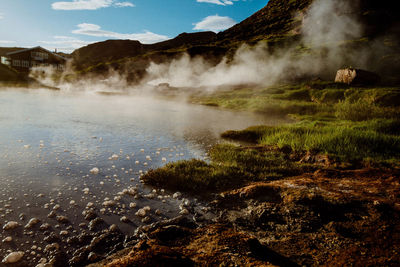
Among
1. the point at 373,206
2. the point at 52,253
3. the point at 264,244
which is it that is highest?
the point at 373,206

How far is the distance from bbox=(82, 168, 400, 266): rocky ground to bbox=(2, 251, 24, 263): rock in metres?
1.00

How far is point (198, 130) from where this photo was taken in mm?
15961

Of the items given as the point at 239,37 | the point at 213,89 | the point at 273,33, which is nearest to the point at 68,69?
the point at 213,89

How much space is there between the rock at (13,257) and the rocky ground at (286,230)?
1.00 meters

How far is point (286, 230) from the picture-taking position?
457cm

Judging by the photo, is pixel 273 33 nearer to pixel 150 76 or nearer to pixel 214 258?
pixel 150 76

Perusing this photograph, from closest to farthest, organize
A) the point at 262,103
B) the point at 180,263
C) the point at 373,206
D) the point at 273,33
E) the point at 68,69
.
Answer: the point at 180,263, the point at 373,206, the point at 262,103, the point at 68,69, the point at 273,33

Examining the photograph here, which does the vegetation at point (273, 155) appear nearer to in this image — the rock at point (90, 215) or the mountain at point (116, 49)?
the rock at point (90, 215)

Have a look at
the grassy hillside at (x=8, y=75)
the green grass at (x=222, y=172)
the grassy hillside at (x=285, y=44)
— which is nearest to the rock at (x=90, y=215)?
the green grass at (x=222, y=172)

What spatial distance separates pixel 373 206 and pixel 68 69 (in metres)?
80.3

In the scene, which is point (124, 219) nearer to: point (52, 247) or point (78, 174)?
point (52, 247)

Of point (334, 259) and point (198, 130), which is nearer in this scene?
point (334, 259)

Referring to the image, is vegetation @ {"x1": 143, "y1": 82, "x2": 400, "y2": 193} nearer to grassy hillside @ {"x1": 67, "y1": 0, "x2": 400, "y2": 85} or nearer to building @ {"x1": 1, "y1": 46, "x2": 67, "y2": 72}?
grassy hillside @ {"x1": 67, "y1": 0, "x2": 400, "y2": 85}

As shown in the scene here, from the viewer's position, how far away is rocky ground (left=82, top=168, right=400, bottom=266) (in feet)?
11.2
